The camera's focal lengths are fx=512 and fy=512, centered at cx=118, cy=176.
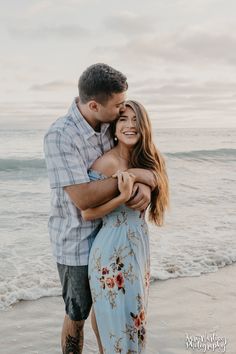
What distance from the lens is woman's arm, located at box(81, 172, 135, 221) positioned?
8.92ft

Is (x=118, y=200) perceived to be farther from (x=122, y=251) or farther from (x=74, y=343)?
(x=74, y=343)

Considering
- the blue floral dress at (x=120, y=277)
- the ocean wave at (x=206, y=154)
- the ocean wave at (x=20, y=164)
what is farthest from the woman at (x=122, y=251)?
the ocean wave at (x=206, y=154)

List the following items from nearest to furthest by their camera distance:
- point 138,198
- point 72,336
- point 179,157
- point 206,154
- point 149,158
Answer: point 138,198, point 149,158, point 72,336, point 179,157, point 206,154

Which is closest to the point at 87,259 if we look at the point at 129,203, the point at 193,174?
the point at 129,203

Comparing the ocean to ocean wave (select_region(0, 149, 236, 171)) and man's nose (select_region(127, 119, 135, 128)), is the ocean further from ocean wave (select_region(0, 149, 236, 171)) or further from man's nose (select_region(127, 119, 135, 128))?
man's nose (select_region(127, 119, 135, 128))

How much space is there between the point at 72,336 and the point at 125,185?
1096 millimetres

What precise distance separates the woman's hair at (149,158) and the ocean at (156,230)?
7.65 ft

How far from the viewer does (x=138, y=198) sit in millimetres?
2818

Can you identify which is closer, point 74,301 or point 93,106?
point 93,106

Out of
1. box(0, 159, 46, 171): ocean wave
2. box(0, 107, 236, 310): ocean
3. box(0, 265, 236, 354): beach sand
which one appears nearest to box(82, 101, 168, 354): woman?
box(0, 265, 236, 354): beach sand

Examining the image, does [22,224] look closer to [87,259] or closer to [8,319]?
[8,319]

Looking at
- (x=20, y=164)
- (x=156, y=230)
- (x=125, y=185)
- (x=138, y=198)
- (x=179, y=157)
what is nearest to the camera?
(x=125, y=185)

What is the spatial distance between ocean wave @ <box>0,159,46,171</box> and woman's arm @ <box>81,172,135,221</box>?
11980mm

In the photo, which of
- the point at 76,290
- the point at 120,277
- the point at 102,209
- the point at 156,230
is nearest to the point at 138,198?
the point at 102,209
